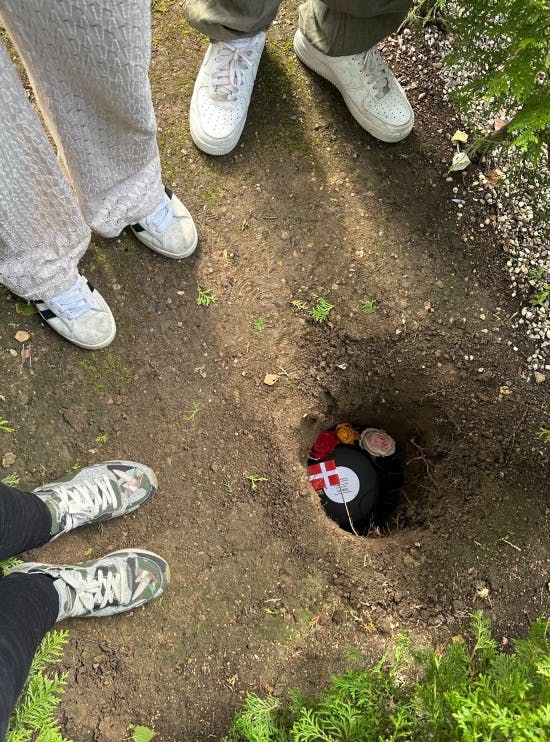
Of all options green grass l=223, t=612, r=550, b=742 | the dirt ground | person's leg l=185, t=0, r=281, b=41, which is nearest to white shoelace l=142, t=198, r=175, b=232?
the dirt ground

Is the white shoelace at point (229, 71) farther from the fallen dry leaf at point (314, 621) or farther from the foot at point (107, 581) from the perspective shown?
the fallen dry leaf at point (314, 621)

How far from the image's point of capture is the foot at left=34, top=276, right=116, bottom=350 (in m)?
2.07

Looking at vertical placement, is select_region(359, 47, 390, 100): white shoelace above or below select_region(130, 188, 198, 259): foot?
above

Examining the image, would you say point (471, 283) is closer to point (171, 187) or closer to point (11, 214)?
point (171, 187)

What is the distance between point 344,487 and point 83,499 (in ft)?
4.03

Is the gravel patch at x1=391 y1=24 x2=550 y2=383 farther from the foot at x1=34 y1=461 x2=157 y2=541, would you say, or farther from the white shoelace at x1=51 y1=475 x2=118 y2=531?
the white shoelace at x1=51 y1=475 x2=118 y2=531

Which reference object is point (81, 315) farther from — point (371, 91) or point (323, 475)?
point (371, 91)

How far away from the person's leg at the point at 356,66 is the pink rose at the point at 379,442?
4.32 feet

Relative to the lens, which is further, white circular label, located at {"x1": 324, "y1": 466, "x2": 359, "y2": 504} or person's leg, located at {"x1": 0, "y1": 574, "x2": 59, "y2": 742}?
white circular label, located at {"x1": 324, "y1": 466, "x2": 359, "y2": 504}

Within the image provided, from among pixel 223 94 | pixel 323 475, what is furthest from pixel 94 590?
pixel 223 94

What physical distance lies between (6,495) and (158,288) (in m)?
0.99

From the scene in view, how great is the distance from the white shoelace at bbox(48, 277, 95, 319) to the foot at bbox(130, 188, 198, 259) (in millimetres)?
307

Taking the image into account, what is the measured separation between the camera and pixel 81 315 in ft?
6.92

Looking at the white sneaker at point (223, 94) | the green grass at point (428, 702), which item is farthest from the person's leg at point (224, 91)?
the green grass at point (428, 702)
